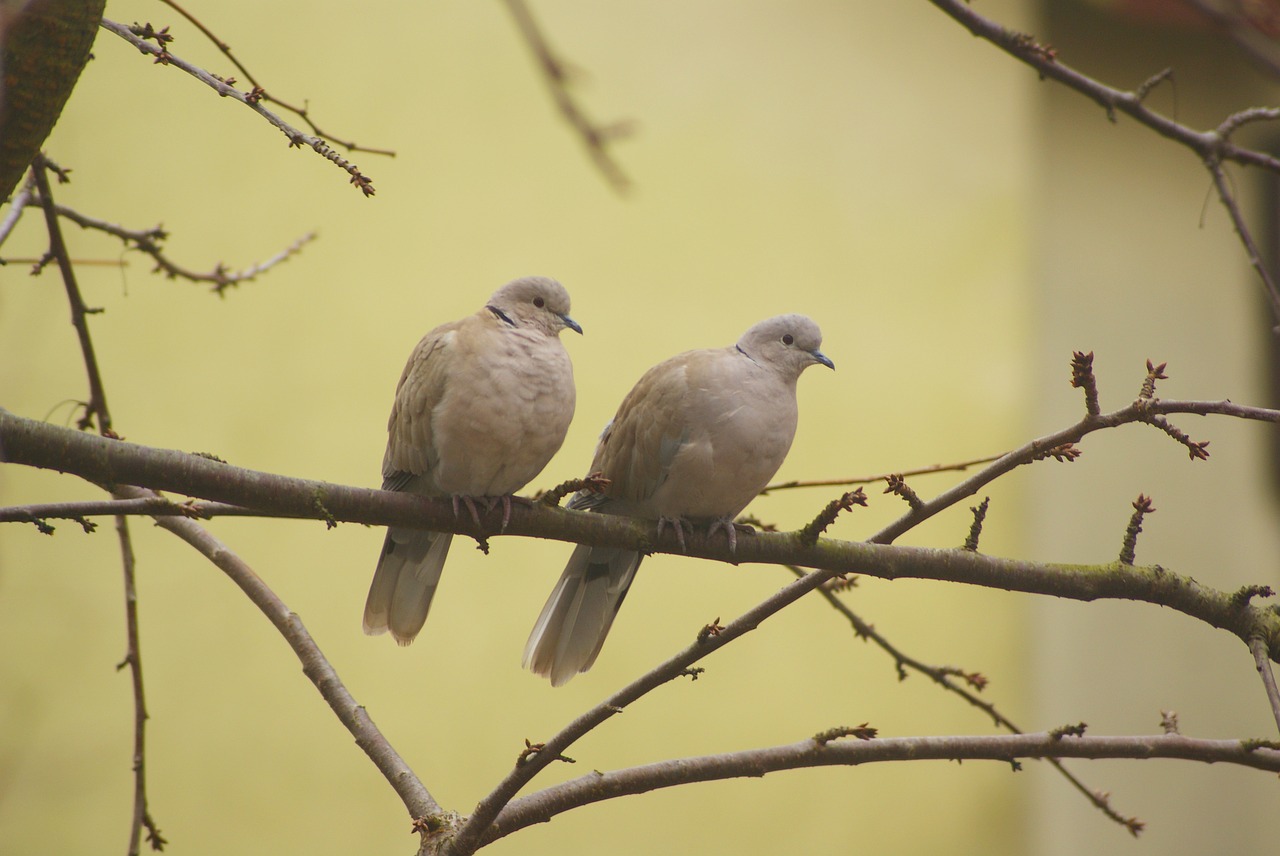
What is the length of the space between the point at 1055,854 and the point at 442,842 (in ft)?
10.2

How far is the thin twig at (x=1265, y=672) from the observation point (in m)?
1.25

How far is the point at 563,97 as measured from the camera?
0.45m

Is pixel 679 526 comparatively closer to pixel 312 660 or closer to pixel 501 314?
pixel 501 314

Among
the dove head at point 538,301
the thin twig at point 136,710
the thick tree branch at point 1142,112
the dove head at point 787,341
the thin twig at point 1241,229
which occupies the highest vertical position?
the dove head at point 538,301

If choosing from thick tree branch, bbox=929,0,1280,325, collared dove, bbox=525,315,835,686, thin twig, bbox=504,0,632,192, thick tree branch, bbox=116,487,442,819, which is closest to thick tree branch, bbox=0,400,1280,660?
collared dove, bbox=525,315,835,686

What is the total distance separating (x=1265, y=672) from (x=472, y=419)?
112 centimetres

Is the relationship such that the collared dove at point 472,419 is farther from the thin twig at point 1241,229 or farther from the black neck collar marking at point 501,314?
the thin twig at point 1241,229

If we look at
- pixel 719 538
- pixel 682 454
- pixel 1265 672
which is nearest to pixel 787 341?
pixel 682 454

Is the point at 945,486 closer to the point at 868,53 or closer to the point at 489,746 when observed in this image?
the point at 868,53

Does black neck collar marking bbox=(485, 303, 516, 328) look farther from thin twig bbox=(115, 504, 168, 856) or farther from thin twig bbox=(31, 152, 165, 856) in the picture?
thin twig bbox=(115, 504, 168, 856)

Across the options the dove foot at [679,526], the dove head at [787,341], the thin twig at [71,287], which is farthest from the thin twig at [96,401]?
the dove head at [787,341]

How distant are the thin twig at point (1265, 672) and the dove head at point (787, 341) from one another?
0.78m

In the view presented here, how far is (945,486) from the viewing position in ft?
12.6

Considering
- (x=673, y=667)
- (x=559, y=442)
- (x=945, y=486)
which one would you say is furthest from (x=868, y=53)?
(x=673, y=667)
